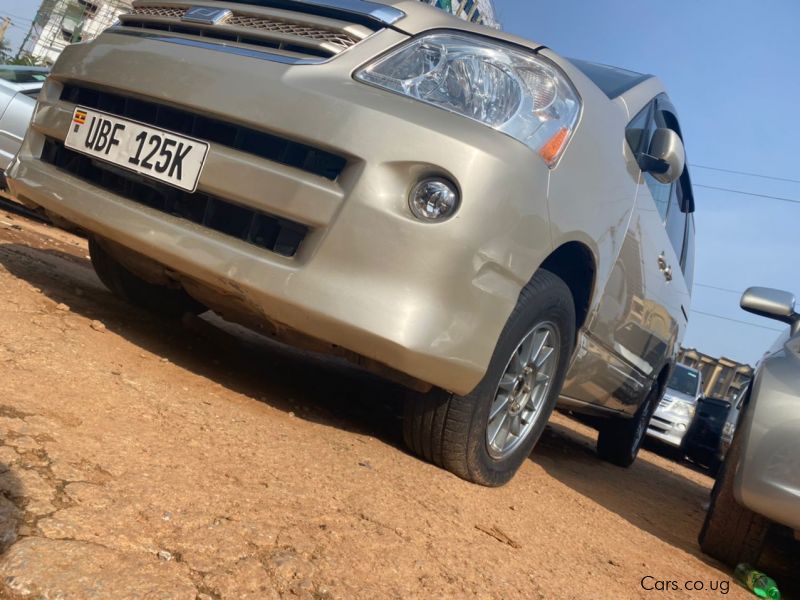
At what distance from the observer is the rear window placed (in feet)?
10.5

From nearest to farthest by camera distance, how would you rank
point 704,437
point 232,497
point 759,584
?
1. point 232,497
2. point 759,584
3. point 704,437


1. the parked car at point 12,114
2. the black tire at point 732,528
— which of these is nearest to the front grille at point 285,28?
the black tire at point 732,528

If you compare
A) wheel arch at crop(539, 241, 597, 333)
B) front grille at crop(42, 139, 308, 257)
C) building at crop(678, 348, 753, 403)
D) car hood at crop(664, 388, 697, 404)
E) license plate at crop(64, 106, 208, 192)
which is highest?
building at crop(678, 348, 753, 403)

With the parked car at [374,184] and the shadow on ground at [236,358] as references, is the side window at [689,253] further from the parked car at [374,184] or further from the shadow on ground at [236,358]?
the shadow on ground at [236,358]

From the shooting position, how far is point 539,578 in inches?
80.1

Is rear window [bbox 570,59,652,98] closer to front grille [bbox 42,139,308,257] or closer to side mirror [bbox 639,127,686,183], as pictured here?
side mirror [bbox 639,127,686,183]

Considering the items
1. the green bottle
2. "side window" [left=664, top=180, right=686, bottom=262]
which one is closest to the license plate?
the green bottle

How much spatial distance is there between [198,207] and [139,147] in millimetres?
287

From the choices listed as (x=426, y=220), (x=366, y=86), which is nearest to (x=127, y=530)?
(x=426, y=220)

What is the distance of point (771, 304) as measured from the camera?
3.59 metres

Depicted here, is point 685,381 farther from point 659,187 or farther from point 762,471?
point 762,471

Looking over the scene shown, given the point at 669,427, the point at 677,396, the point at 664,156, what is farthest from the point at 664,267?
the point at 677,396

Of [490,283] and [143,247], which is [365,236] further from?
[143,247]

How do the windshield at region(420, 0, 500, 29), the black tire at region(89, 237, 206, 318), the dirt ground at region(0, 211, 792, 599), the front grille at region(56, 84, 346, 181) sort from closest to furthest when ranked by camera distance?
1. the dirt ground at region(0, 211, 792, 599)
2. the front grille at region(56, 84, 346, 181)
3. the black tire at region(89, 237, 206, 318)
4. the windshield at region(420, 0, 500, 29)
